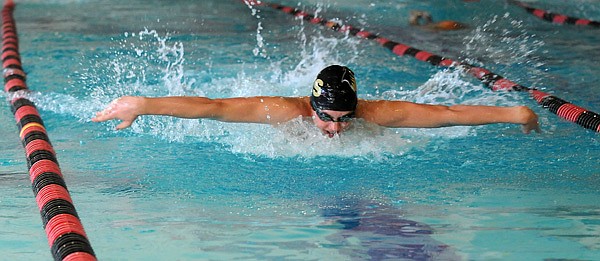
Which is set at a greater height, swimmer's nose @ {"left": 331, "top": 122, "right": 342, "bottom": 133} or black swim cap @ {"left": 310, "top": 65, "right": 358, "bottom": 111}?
black swim cap @ {"left": 310, "top": 65, "right": 358, "bottom": 111}

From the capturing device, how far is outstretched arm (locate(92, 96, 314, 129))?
3137 mm

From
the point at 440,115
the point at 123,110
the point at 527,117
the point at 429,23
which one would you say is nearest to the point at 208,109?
the point at 123,110

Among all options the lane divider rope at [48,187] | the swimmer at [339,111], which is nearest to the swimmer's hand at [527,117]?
the swimmer at [339,111]

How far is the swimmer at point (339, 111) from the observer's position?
11.5ft

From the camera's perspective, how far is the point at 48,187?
3.34m

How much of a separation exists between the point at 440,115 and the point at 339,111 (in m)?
0.44

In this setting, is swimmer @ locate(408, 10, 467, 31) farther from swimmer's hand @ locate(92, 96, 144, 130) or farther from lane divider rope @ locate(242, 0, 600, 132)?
swimmer's hand @ locate(92, 96, 144, 130)

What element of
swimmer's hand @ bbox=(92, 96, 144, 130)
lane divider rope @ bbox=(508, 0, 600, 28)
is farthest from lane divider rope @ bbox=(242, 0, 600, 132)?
swimmer's hand @ bbox=(92, 96, 144, 130)

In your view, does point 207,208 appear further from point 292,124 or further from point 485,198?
point 485,198

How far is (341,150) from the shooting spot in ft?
13.0

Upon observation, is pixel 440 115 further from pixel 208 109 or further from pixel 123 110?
pixel 123 110

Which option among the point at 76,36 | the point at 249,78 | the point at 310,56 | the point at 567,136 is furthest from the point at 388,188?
the point at 76,36

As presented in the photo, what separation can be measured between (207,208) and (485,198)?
3.66 ft

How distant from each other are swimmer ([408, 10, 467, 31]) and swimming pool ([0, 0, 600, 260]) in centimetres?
97
